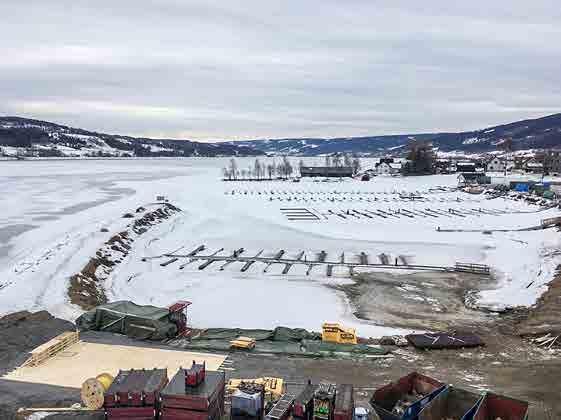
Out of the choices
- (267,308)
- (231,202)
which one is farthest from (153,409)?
(231,202)

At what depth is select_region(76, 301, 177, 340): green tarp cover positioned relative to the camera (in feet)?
45.9

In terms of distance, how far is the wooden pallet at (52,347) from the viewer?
39.1 ft

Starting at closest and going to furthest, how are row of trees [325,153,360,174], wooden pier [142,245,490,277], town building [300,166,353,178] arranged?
wooden pier [142,245,490,277]
town building [300,166,353,178]
row of trees [325,153,360,174]

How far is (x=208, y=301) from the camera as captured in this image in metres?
19.5

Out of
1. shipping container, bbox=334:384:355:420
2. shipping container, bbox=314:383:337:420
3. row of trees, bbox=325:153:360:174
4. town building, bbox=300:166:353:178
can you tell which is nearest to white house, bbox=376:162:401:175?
row of trees, bbox=325:153:360:174

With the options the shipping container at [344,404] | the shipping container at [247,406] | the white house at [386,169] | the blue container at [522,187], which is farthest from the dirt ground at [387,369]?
the white house at [386,169]

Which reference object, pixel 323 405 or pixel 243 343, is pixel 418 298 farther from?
pixel 323 405

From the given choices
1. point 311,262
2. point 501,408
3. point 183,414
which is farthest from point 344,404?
point 311,262

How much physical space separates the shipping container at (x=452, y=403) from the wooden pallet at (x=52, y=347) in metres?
8.88

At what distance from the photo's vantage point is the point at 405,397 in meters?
10.5

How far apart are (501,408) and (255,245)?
21.3 meters

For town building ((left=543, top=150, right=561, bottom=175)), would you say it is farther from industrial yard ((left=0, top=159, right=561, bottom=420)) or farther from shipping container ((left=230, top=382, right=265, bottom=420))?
shipping container ((left=230, top=382, right=265, bottom=420))

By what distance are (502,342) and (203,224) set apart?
25538 mm

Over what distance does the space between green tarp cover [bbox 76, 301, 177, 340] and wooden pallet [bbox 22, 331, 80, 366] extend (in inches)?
34.2
